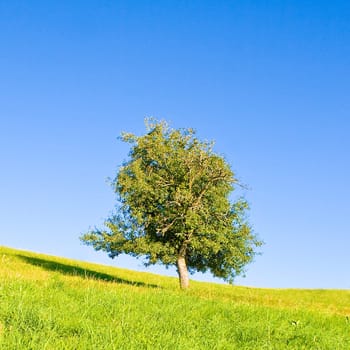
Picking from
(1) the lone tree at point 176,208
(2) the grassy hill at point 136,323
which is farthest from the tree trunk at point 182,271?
(2) the grassy hill at point 136,323

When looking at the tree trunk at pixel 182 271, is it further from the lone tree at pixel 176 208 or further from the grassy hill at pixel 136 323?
the grassy hill at pixel 136 323

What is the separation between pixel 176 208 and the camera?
27266 millimetres

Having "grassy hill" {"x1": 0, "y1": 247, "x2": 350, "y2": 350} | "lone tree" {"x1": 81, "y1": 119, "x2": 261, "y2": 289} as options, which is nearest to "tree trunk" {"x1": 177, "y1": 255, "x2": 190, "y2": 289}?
"lone tree" {"x1": 81, "y1": 119, "x2": 261, "y2": 289}

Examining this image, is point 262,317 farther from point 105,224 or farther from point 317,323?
point 105,224

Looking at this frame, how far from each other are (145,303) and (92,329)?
3.42 meters

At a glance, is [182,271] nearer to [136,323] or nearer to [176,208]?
[176,208]

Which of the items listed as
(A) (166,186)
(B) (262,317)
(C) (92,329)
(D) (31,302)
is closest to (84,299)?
(D) (31,302)

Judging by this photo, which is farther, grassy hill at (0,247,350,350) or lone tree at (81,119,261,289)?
lone tree at (81,119,261,289)

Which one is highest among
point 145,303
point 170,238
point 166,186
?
point 166,186

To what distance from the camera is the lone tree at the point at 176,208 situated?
2700 centimetres

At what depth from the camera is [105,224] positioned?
93.9 feet

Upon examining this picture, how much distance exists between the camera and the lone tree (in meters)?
27.0

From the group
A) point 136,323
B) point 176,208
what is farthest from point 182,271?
point 136,323

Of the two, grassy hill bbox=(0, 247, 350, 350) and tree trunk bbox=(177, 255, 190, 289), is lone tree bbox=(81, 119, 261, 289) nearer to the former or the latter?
tree trunk bbox=(177, 255, 190, 289)
